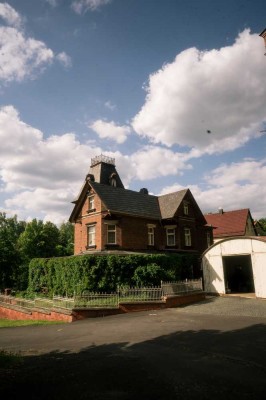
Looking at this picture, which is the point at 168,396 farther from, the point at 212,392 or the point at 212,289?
the point at 212,289

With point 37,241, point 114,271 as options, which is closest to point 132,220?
point 114,271

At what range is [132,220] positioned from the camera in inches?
1117

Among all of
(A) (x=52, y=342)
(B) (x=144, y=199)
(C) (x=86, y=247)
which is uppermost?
(B) (x=144, y=199)

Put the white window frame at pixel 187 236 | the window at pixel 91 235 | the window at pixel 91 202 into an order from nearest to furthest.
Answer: the window at pixel 91 235 < the window at pixel 91 202 < the white window frame at pixel 187 236

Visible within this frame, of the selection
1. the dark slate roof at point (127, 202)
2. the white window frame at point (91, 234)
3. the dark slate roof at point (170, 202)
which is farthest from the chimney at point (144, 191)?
the white window frame at point (91, 234)

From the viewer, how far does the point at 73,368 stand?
8047 mm

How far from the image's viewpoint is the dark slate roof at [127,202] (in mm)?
27562

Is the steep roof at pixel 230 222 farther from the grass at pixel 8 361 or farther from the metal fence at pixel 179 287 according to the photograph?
the grass at pixel 8 361

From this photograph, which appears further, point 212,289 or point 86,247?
point 86,247

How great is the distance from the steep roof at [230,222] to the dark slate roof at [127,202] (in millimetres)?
16440

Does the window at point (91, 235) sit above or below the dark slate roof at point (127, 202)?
below

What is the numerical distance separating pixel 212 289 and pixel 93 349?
16261mm

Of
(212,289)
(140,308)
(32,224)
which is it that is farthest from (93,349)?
(32,224)

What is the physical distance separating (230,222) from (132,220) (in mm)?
24022
